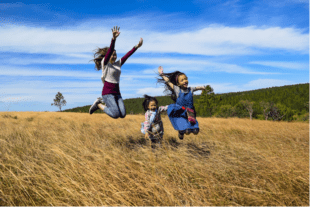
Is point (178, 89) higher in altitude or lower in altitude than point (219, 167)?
higher

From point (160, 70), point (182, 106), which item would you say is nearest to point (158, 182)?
point (182, 106)

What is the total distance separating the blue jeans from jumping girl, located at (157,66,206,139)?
1.00m

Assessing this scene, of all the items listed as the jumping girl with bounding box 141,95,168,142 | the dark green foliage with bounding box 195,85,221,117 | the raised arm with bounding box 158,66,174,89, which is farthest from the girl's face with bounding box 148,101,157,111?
the dark green foliage with bounding box 195,85,221,117

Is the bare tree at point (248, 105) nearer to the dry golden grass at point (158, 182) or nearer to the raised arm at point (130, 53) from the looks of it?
the dry golden grass at point (158, 182)

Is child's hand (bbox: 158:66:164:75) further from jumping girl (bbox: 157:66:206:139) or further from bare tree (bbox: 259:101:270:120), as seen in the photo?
bare tree (bbox: 259:101:270:120)

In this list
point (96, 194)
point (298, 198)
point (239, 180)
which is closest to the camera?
point (96, 194)

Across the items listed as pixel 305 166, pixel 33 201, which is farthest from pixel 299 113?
pixel 33 201

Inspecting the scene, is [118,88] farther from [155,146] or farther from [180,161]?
[180,161]

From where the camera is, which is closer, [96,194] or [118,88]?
[96,194]

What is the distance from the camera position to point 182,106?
4.16m

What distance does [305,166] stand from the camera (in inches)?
135

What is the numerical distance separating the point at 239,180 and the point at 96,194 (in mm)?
1980

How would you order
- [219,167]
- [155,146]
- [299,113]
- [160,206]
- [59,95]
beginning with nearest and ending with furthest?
[160,206]
[219,167]
[155,146]
[299,113]
[59,95]

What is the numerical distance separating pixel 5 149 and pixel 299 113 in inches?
2140
